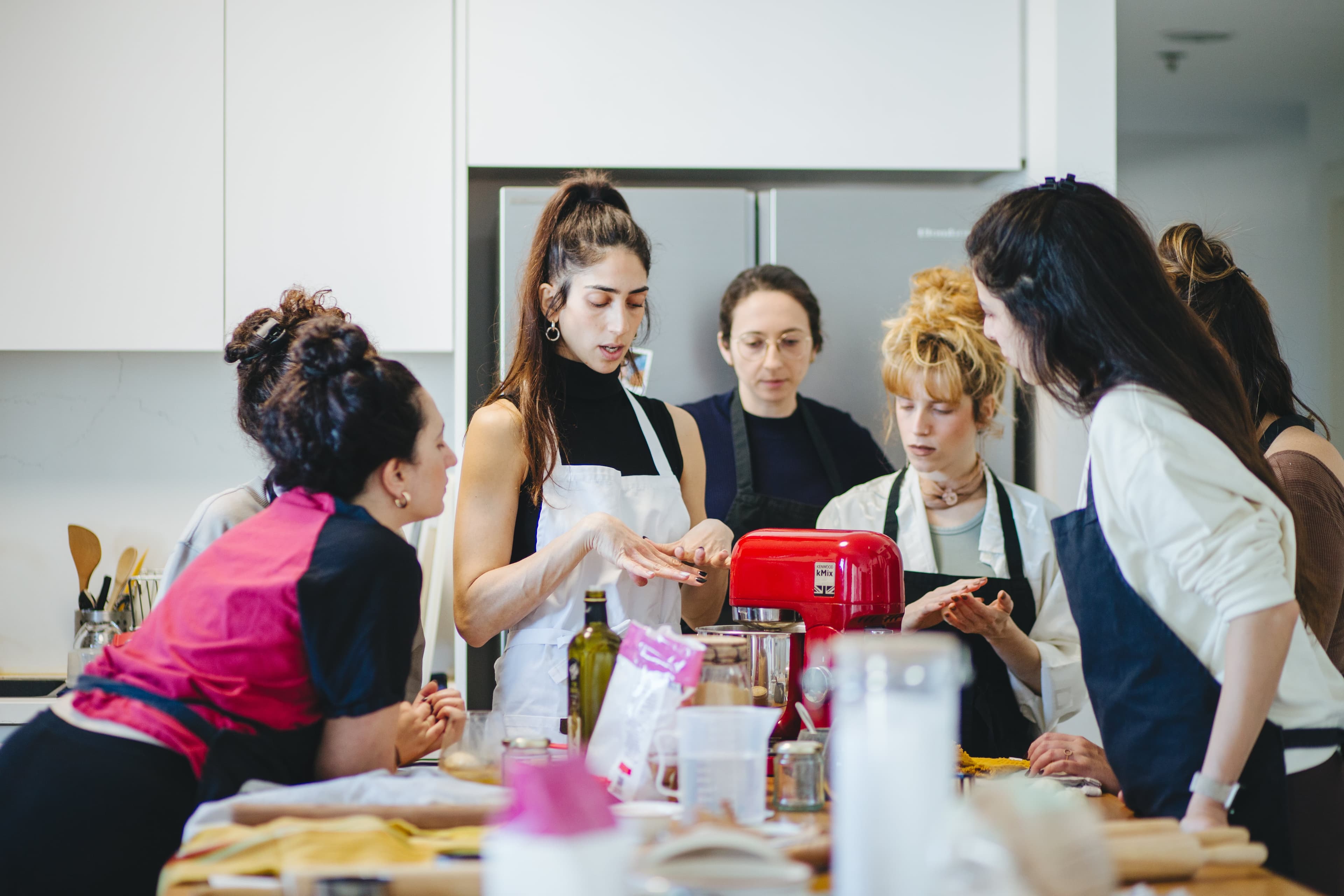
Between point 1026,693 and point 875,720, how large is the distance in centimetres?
137

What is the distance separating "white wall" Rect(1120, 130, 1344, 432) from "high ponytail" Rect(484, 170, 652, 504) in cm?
194

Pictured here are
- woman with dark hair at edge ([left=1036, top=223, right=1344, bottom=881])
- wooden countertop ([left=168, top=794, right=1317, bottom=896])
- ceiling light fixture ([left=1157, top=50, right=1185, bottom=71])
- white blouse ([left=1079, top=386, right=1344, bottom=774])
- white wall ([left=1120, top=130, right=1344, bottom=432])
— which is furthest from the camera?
white wall ([left=1120, top=130, right=1344, bottom=432])

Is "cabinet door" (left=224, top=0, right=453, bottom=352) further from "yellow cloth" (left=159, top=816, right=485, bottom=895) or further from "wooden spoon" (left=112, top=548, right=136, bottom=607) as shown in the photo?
"yellow cloth" (left=159, top=816, right=485, bottom=895)

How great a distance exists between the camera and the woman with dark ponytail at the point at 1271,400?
5.24 ft

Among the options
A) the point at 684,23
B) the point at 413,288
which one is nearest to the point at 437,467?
the point at 413,288

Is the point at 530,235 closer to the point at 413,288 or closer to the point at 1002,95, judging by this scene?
the point at 413,288

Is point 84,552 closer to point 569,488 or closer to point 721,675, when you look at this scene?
point 569,488

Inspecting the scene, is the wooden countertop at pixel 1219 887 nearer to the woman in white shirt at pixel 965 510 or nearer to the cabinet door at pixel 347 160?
the woman in white shirt at pixel 965 510

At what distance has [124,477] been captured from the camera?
→ 10.1 feet

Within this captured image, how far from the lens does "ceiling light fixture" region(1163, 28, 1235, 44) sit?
2914 millimetres

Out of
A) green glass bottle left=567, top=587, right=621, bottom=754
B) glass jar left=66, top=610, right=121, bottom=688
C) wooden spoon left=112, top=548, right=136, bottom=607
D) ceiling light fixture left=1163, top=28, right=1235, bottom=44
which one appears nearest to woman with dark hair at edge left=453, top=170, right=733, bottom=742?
green glass bottle left=567, top=587, right=621, bottom=754

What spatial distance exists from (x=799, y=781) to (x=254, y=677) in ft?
1.97

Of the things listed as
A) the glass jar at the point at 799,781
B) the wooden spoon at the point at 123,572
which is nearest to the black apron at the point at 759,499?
the glass jar at the point at 799,781

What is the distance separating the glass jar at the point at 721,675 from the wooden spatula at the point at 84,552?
217 cm
